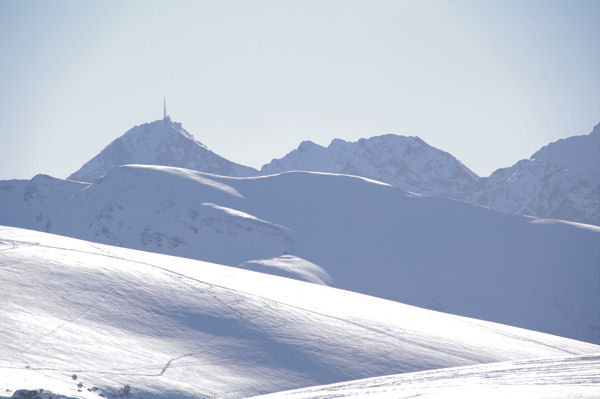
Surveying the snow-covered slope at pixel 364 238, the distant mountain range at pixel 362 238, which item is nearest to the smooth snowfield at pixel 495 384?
the distant mountain range at pixel 362 238

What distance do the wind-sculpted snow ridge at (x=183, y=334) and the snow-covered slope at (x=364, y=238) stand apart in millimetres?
56225

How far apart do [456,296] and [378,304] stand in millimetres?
57999

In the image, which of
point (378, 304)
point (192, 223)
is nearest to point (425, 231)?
point (192, 223)

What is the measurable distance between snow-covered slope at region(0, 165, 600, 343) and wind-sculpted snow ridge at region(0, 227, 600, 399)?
56.2m

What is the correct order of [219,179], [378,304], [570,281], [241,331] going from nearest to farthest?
[241,331] < [378,304] < [570,281] < [219,179]

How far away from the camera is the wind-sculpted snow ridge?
Answer: 1805 cm

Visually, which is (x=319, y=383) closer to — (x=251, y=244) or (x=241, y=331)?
(x=241, y=331)

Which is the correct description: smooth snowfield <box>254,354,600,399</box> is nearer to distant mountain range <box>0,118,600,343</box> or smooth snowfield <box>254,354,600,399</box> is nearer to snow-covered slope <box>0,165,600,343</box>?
distant mountain range <box>0,118,600,343</box>

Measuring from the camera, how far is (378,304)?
35.8 m

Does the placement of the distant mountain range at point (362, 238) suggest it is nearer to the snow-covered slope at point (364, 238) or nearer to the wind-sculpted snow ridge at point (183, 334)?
the snow-covered slope at point (364, 238)

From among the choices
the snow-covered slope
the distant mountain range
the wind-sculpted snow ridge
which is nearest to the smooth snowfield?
the wind-sculpted snow ridge

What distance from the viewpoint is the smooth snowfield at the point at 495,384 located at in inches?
468

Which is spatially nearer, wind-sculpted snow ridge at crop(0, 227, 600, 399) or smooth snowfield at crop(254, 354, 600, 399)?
smooth snowfield at crop(254, 354, 600, 399)

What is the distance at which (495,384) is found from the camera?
13.7 meters
